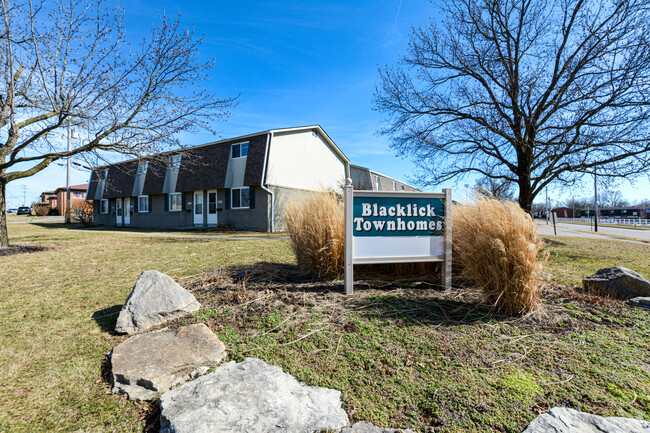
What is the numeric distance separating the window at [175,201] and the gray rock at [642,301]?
23033mm

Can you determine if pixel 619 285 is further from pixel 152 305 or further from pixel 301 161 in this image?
pixel 301 161

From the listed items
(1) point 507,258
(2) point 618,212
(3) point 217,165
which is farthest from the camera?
(2) point 618,212

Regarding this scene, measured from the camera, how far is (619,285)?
12.8 feet

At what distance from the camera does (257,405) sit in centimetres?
195

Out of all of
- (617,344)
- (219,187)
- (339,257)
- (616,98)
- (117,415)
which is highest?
(616,98)

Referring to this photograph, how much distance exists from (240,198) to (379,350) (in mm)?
17167

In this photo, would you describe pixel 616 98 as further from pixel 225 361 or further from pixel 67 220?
pixel 67 220

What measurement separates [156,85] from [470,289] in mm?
9217

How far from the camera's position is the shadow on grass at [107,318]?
3.29 meters

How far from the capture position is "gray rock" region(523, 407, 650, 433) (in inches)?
68.4

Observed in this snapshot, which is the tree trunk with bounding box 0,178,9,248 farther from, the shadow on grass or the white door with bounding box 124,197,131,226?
the white door with bounding box 124,197,131,226

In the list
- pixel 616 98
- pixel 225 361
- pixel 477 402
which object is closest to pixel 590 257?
pixel 616 98

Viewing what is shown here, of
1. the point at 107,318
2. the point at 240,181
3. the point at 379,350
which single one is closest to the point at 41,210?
the point at 240,181

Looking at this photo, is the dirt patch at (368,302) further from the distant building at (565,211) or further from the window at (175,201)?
the distant building at (565,211)
